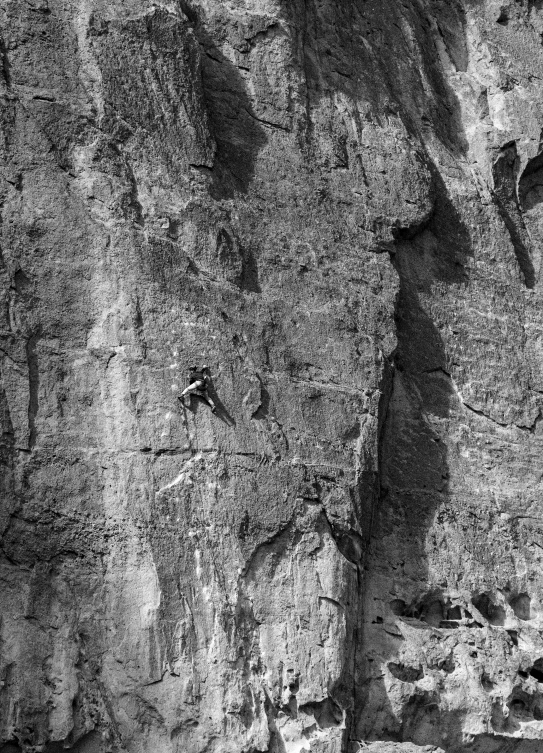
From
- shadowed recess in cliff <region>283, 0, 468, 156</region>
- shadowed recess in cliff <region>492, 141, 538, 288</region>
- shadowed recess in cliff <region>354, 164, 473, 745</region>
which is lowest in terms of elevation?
shadowed recess in cliff <region>354, 164, 473, 745</region>

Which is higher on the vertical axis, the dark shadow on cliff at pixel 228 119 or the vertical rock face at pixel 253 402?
the dark shadow on cliff at pixel 228 119

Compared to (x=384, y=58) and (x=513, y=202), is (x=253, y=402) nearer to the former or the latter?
(x=513, y=202)

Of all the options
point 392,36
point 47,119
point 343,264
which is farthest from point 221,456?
point 392,36

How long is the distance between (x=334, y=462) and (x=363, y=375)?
2.93 feet

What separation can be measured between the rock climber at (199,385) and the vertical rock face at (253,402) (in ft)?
0.27

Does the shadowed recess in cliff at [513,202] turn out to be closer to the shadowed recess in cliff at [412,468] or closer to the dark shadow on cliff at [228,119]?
the shadowed recess in cliff at [412,468]

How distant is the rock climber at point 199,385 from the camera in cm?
1088

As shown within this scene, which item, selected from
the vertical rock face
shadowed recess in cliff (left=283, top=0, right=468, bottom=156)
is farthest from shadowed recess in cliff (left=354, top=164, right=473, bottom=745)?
shadowed recess in cliff (left=283, top=0, right=468, bottom=156)

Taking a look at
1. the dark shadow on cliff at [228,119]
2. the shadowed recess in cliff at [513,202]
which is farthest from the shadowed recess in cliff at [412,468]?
the dark shadow on cliff at [228,119]

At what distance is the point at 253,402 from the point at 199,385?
508 mm

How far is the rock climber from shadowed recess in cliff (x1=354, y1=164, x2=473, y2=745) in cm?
175

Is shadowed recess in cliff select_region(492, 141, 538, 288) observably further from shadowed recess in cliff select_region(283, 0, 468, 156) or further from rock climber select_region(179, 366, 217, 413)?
rock climber select_region(179, 366, 217, 413)

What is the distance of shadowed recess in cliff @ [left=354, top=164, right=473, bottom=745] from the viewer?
11.0 meters

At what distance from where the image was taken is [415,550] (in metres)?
11.7
